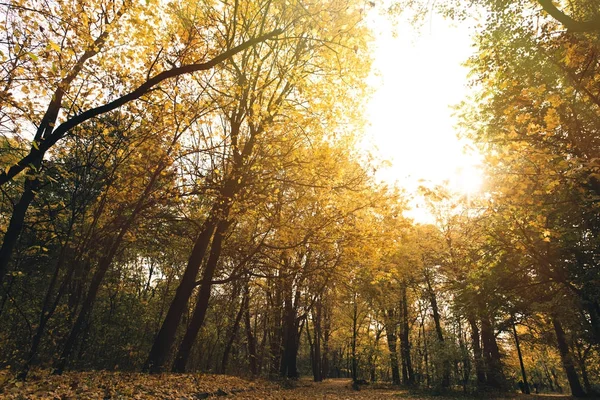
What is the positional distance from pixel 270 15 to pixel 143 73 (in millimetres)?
3407

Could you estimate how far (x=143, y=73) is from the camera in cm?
660

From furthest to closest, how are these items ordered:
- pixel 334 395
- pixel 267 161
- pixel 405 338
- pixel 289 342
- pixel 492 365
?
pixel 405 338
pixel 289 342
pixel 492 365
pixel 334 395
pixel 267 161

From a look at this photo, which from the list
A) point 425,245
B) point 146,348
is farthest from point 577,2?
point 146,348

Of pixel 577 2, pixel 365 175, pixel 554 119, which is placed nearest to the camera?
pixel 554 119

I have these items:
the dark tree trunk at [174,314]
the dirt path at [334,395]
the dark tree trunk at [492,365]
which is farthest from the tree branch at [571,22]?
the dark tree trunk at [492,365]

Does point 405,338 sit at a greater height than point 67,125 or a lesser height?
lesser

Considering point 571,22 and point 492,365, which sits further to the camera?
point 492,365

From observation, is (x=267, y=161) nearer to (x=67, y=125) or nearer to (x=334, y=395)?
(x=67, y=125)

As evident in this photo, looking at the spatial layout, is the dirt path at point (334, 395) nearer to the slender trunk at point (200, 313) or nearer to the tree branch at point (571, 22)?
the slender trunk at point (200, 313)

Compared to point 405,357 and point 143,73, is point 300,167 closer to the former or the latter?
point 143,73

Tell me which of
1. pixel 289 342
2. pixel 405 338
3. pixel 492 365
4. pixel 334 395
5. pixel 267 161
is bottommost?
pixel 334 395

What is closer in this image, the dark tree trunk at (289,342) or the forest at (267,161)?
the forest at (267,161)

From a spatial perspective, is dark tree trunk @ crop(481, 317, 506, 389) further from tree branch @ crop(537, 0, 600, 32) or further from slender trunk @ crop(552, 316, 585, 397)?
tree branch @ crop(537, 0, 600, 32)

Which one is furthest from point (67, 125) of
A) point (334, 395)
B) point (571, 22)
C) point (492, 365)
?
point (492, 365)
